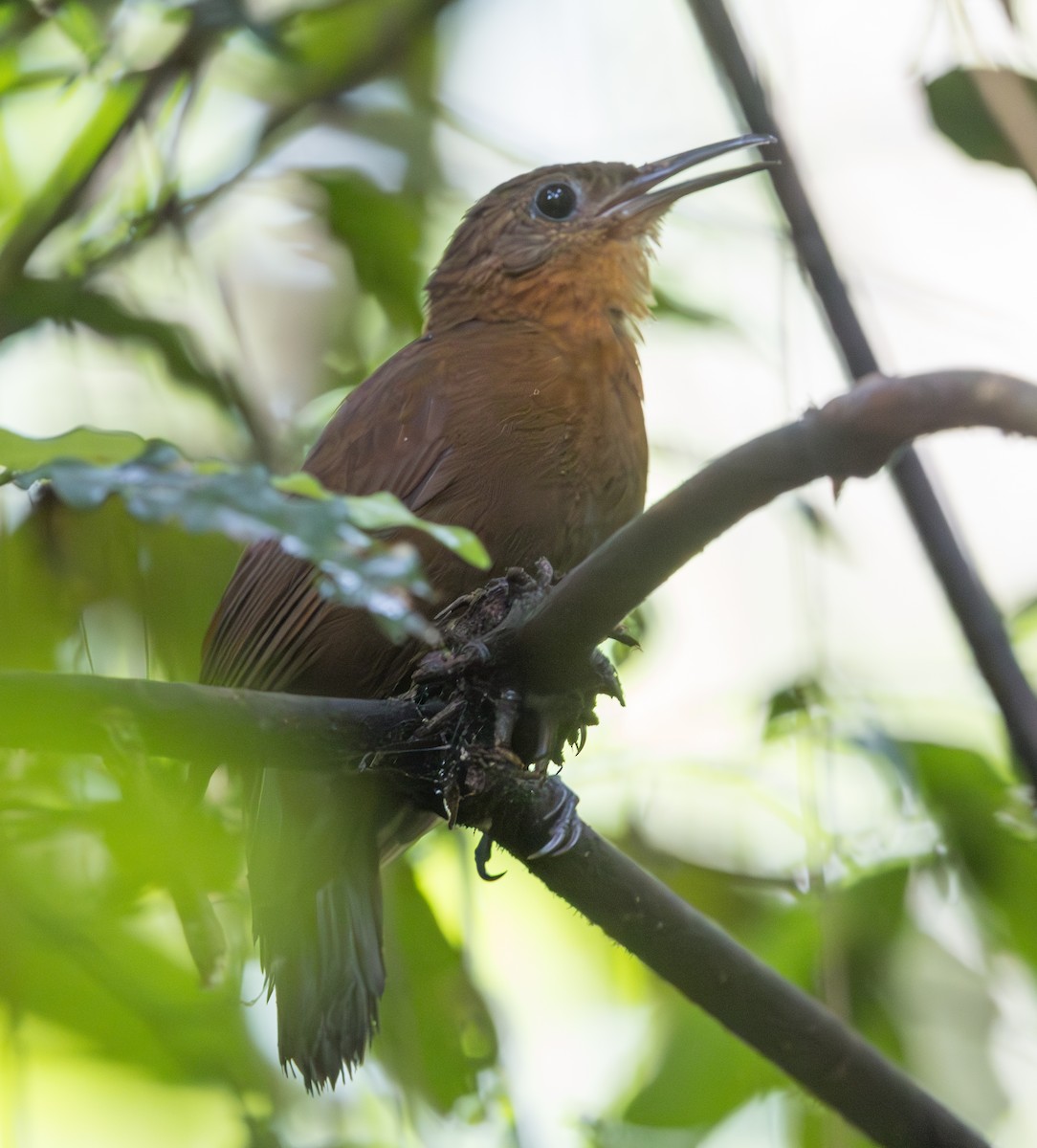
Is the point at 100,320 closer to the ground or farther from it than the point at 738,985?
farther from it

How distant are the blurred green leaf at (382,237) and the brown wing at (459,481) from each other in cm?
93

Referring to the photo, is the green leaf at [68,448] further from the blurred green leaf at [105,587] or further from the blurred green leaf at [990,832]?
the blurred green leaf at [990,832]

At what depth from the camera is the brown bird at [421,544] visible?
338cm

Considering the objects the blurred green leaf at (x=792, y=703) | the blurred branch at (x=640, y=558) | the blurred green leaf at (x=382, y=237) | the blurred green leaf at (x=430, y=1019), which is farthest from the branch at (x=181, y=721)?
the blurred green leaf at (x=382, y=237)

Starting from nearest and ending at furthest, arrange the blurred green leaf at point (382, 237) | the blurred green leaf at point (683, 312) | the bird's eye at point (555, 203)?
the bird's eye at point (555, 203), the blurred green leaf at point (683, 312), the blurred green leaf at point (382, 237)

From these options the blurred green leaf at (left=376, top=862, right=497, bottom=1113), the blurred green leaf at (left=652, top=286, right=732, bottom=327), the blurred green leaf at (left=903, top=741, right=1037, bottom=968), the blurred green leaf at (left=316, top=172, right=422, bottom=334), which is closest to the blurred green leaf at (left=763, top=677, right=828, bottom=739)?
the blurred green leaf at (left=903, top=741, right=1037, bottom=968)

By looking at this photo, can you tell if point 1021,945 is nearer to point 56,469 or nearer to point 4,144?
point 56,469

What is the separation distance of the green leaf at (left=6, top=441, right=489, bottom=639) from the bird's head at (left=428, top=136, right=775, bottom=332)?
2.25 m

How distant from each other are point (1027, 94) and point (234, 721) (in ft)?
7.07

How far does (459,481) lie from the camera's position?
3412 millimetres

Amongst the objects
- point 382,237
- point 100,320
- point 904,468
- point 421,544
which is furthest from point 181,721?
point 382,237

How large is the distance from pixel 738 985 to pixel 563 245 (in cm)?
219

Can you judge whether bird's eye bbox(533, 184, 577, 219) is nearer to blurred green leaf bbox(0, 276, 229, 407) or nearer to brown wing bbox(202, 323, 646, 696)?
brown wing bbox(202, 323, 646, 696)

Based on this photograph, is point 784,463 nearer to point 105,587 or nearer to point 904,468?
point 904,468
